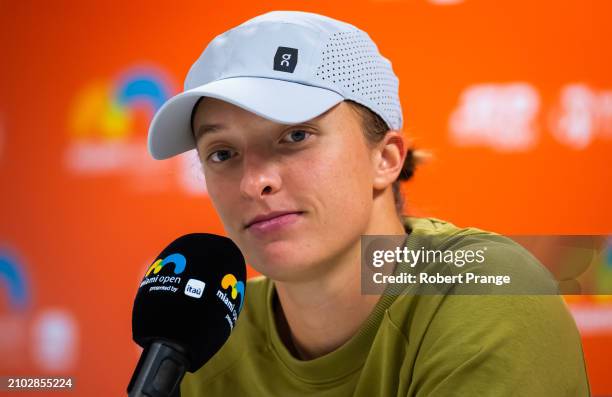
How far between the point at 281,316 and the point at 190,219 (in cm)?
100

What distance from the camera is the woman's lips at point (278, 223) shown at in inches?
43.3

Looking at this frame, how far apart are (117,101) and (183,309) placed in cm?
160

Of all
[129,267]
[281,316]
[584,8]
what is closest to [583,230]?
[584,8]

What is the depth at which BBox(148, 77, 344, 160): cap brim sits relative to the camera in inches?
41.7

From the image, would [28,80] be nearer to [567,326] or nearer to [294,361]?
[294,361]

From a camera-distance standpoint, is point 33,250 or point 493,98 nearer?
point 493,98

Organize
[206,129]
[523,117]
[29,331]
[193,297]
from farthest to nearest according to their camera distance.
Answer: [29,331] < [523,117] < [206,129] < [193,297]

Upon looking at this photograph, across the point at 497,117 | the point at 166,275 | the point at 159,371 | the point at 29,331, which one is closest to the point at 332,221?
the point at 166,275

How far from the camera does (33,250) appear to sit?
237cm

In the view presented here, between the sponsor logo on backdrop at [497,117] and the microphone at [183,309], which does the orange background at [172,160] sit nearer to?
the sponsor logo on backdrop at [497,117]

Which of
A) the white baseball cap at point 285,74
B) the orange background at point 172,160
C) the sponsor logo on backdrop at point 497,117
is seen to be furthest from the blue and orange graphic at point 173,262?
the sponsor logo on backdrop at point 497,117

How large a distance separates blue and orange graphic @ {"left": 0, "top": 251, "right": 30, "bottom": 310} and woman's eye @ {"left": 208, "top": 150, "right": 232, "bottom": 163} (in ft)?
4.66

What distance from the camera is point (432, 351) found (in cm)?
99

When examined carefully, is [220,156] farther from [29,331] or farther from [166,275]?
[29,331]
